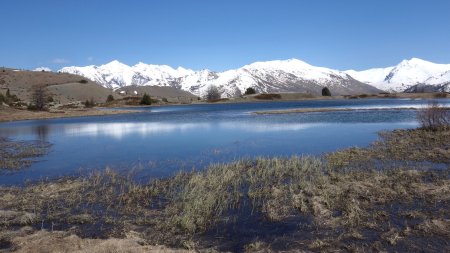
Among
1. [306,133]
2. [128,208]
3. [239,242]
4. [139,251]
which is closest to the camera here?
[139,251]

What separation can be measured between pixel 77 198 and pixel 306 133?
31981 mm

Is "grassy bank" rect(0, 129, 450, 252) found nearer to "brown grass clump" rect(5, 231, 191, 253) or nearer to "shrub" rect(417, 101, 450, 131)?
"brown grass clump" rect(5, 231, 191, 253)

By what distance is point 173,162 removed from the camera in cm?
2859

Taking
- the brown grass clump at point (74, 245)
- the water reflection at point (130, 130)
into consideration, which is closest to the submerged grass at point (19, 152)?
the water reflection at point (130, 130)

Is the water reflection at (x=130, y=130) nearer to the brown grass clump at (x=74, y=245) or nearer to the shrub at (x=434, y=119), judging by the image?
the shrub at (x=434, y=119)

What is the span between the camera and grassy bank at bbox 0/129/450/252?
12812mm

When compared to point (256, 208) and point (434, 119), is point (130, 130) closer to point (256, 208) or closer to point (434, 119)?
point (434, 119)

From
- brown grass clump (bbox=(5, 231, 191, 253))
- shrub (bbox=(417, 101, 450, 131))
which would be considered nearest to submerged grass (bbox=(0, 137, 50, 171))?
brown grass clump (bbox=(5, 231, 191, 253))

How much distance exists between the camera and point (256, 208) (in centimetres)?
1667

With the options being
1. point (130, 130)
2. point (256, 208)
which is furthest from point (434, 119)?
point (130, 130)

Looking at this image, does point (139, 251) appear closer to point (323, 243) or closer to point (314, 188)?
point (323, 243)

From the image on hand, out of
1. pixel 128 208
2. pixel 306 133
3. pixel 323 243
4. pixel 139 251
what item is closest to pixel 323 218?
pixel 323 243

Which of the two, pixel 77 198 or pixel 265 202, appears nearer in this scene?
pixel 265 202

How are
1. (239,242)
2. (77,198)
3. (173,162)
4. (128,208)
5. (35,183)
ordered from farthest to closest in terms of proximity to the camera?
(173,162) → (35,183) → (77,198) → (128,208) → (239,242)
